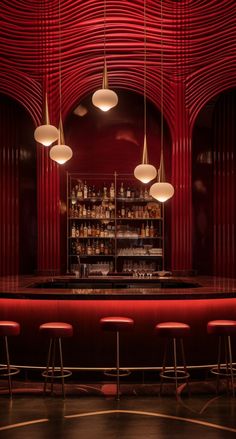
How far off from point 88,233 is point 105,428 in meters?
4.87

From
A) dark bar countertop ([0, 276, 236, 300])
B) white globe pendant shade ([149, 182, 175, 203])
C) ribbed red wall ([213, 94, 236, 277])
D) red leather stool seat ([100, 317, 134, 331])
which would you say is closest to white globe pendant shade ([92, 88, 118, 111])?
white globe pendant shade ([149, 182, 175, 203])

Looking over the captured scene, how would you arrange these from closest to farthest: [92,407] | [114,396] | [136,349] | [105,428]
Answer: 1. [105,428]
2. [92,407]
3. [114,396]
4. [136,349]

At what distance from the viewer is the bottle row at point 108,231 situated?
9.15m

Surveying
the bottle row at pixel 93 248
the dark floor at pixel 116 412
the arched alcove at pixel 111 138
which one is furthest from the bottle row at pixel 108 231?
the dark floor at pixel 116 412

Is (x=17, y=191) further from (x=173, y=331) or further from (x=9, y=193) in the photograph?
(x=173, y=331)

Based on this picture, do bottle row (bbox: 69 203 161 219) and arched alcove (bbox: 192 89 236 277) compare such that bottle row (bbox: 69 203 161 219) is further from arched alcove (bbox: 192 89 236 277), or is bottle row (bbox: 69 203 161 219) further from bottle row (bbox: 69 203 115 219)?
arched alcove (bbox: 192 89 236 277)

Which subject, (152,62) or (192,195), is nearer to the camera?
(152,62)

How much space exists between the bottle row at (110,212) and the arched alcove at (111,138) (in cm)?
73

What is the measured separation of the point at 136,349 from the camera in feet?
19.6

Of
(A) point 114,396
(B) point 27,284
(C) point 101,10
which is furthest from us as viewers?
(C) point 101,10

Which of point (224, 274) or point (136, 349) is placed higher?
point (224, 274)

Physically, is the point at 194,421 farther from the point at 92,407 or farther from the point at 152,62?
the point at 152,62

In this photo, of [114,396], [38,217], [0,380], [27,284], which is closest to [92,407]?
[114,396]

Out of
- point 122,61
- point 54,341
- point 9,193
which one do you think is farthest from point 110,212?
point 54,341
